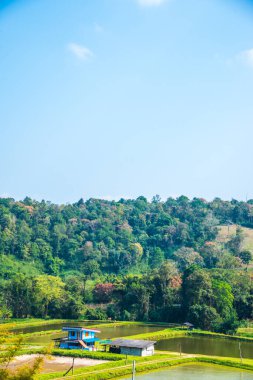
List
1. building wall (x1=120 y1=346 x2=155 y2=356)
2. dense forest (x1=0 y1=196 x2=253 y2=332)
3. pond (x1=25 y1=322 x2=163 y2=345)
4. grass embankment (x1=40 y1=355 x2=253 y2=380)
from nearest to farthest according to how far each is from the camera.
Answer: grass embankment (x1=40 y1=355 x2=253 y2=380), building wall (x1=120 y1=346 x2=155 y2=356), pond (x1=25 y1=322 x2=163 y2=345), dense forest (x1=0 y1=196 x2=253 y2=332)

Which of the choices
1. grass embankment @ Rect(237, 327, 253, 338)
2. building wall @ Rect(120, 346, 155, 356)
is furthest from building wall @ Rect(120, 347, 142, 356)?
grass embankment @ Rect(237, 327, 253, 338)

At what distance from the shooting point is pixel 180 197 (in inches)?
7224

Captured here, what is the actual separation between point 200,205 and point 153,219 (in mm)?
20142

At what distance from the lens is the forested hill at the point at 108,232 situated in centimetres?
11662

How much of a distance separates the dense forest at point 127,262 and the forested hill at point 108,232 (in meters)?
0.27

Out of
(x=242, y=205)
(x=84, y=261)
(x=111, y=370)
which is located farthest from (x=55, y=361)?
(x=242, y=205)

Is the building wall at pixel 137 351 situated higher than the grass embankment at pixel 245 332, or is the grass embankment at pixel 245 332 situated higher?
the grass embankment at pixel 245 332

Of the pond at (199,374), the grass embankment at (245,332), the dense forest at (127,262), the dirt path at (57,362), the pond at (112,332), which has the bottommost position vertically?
the pond at (199,374)

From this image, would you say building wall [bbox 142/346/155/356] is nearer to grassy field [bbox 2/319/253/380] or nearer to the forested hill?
grassy field [bbox 2/319/253/380]

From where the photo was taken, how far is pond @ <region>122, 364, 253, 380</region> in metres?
34.4

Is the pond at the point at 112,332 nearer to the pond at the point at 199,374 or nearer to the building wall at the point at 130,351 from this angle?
the building wall at the point at 130,351

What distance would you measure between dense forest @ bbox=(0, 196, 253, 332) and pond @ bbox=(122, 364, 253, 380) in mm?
20992

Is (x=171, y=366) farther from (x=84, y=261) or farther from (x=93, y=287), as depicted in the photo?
(x=84, y=261)

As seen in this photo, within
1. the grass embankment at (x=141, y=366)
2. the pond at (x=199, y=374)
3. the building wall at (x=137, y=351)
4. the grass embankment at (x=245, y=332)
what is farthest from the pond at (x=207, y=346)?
the pond at (x=199, y=374)
